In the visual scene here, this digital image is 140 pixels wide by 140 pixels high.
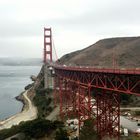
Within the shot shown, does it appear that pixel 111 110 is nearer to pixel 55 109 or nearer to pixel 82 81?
pixel 82 81

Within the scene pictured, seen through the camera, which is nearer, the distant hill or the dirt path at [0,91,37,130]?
the dirt path at [0,91,37,130]

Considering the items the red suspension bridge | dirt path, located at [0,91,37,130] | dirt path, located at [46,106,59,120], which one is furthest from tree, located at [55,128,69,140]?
dirt path, located at [0,91,37,130]

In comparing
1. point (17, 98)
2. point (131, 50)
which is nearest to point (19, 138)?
point (17, 98)

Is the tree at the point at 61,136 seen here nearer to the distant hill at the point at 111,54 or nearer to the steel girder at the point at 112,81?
the steel girder at the point at 112,81

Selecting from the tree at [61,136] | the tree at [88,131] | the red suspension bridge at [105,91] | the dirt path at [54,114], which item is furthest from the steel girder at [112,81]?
the dirt path at [54,114]

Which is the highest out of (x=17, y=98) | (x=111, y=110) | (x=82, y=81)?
(x=82, y=81)

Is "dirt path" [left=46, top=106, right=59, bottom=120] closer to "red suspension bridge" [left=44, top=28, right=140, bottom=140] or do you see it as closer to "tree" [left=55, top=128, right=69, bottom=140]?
"red suspension bridge" [left=44, top=28, right=140, bottom=140]
